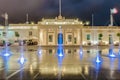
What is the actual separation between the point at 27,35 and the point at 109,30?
80.2 ft

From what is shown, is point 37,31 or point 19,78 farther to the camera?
point 37,31

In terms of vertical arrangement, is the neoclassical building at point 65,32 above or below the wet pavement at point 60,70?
above

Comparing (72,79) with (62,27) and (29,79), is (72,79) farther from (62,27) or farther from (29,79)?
(62,27)

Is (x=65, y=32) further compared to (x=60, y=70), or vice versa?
(x=65, y=32)

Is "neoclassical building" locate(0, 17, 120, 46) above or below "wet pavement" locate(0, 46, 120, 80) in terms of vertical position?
above

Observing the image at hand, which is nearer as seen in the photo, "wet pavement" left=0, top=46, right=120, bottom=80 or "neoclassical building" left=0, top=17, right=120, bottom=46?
"wet pavement" left=0, top=46, right=120, bottom=80

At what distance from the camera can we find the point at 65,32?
85.4 m

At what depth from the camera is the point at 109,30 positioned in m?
88.6

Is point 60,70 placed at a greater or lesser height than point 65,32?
lesser

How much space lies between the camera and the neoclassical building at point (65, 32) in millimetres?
84875

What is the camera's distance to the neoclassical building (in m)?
84.9

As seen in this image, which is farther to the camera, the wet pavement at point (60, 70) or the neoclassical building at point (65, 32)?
the neoclassical building at point (65, 32)

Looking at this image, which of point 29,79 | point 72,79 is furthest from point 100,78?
point 29,79

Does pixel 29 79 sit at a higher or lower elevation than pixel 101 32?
lower
